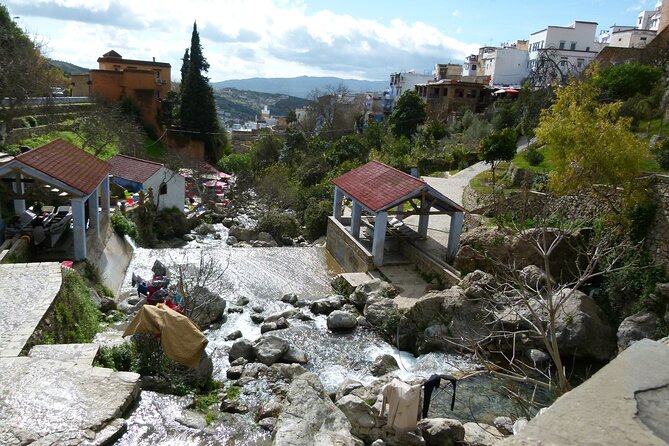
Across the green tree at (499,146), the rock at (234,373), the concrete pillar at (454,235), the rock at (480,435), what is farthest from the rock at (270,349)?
the green tree at (499,146)

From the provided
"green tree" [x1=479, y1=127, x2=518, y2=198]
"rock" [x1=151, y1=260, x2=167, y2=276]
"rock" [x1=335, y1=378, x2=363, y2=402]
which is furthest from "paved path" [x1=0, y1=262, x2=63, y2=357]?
"green tree" [x1=479, y1=127, x2=518, y2=198]

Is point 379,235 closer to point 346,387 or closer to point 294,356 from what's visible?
point 294,356

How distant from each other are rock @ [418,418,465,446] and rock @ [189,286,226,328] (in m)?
7.35

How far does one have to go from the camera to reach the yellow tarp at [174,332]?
11273 mm

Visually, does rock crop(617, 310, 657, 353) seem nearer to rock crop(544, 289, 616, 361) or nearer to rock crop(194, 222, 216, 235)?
rock crop(544, 289, 616, 361)

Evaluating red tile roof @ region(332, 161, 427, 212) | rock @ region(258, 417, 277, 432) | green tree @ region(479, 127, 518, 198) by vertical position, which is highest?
green tree @ region(479, 127, 518, 198)

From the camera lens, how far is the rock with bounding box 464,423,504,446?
10215 mm

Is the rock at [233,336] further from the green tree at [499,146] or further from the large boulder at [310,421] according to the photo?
the green tree at [499,146]

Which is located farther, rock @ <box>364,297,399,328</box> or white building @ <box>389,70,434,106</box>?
white building @ <box>389,70,434,106</box>

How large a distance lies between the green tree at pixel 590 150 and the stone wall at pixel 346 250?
26.5 feet

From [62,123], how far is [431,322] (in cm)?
3514

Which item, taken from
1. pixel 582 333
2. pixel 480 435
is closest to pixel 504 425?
pixel 480 435

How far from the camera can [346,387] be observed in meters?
12.3

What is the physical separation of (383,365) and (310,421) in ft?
16.0
